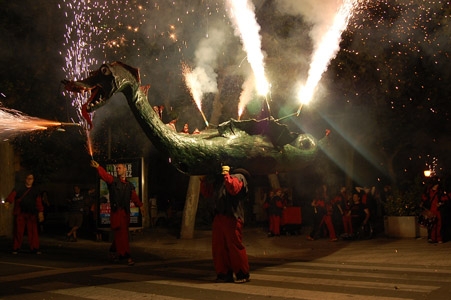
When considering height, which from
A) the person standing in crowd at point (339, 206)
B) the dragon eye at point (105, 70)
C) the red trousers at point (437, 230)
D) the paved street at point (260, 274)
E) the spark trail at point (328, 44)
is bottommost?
the paved street at point (260, 274)

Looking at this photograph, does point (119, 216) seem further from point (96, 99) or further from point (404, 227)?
point (404, 227)

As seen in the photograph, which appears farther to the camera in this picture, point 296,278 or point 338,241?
point 338,241

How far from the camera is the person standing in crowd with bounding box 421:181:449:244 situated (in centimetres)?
1332

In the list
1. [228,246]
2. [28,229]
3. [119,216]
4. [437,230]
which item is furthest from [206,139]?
[437,230]

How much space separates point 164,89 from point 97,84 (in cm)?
1018

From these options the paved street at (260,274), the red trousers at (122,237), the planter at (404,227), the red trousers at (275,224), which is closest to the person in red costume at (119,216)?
the red trousers at (122,237)

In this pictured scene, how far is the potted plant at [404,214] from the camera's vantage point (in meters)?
14.8

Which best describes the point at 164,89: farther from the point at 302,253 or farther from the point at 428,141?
the point at 428,141

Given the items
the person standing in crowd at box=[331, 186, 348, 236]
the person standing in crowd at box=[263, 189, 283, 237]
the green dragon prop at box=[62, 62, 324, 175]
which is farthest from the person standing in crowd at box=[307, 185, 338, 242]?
the green dragon prop at box=[62, 62, 324, 175]

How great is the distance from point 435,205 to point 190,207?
7529 mm

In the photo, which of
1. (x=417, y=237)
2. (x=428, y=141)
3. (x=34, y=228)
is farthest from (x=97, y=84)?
(x=428, y=141)

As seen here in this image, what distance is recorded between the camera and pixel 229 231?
8.04 m

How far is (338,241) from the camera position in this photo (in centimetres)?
1519

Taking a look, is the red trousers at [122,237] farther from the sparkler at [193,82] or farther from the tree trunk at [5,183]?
the tree trunk at [5,183]
